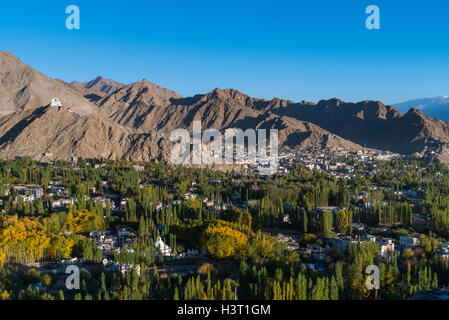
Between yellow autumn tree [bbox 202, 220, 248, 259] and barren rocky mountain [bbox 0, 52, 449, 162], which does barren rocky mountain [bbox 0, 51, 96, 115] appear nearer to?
barren rocky mountain [bbox 0, 52, 449, 162]

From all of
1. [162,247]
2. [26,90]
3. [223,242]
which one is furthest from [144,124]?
[223,242]

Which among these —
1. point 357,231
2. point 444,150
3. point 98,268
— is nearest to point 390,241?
point 357,231

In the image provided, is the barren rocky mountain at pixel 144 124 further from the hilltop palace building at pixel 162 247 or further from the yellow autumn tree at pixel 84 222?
the hilltop palace building at pixel 162 247

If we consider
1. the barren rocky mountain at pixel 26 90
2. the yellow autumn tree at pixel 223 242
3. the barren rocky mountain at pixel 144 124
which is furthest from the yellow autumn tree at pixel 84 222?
the barren rocky mountain at pixel 26 90

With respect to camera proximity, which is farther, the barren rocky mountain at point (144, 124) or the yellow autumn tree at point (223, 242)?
the barren rocky mountain at point (144, 124)

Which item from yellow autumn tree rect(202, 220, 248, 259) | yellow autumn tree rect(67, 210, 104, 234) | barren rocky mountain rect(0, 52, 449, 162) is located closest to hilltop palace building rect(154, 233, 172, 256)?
yellow autumn tree rect(202, 220, 248, 259)

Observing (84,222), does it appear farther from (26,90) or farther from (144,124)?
(144,124)

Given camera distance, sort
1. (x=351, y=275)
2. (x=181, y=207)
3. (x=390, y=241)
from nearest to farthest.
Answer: (x=351, y=275), (x=390, y=241), (x=181, y=207)
